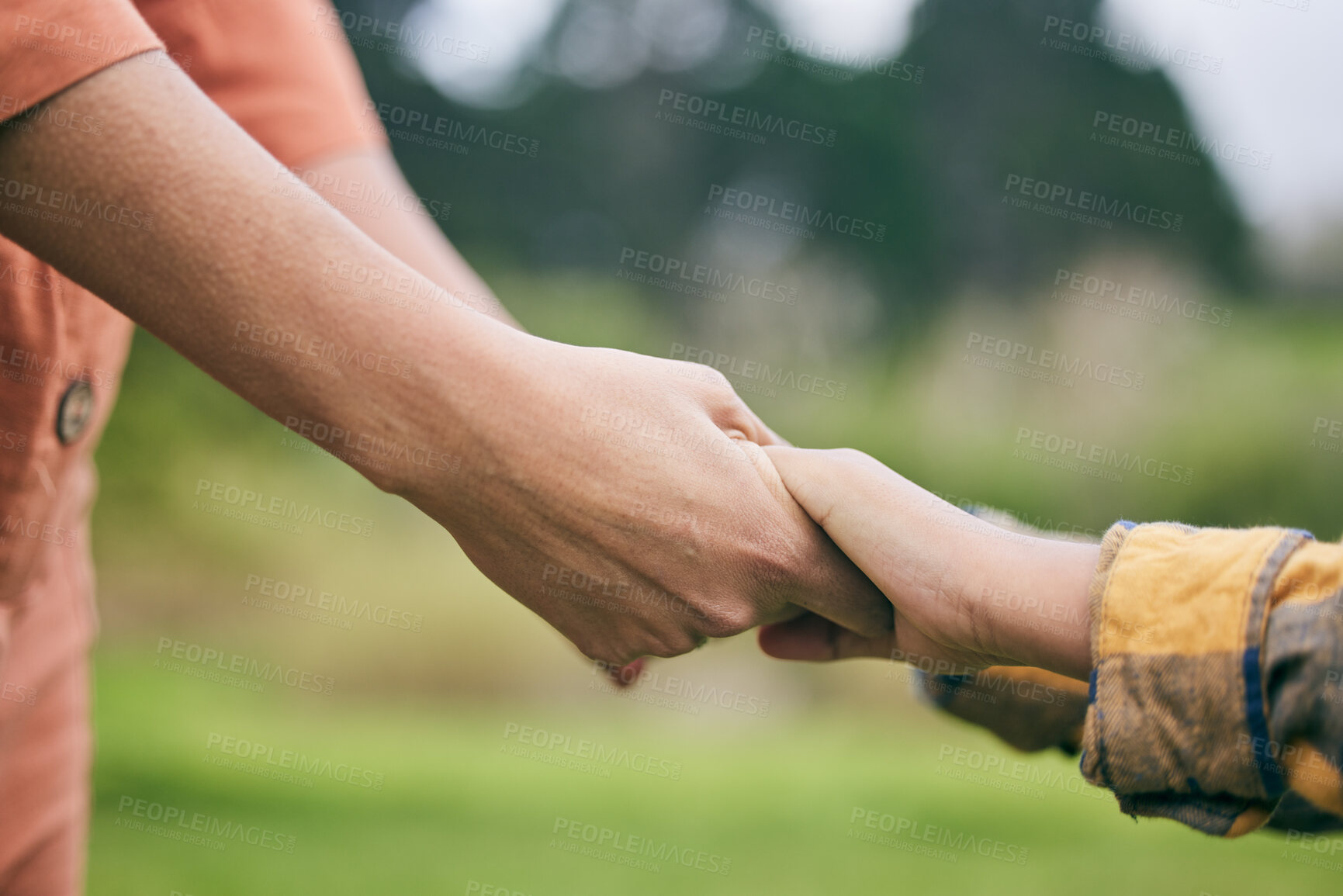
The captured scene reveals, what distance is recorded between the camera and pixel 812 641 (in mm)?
1363

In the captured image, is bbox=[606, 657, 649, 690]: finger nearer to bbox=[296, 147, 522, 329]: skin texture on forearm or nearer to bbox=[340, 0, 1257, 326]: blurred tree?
bbox=[296, 147, 522, 329]: skin texture on forearm

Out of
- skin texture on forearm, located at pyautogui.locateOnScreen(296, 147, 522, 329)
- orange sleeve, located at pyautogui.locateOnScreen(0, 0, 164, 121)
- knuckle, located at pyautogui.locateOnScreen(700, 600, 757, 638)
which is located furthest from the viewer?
Answer: skin texture on forearm, located at pyautogui.locateOnScreen(296, 147, 522, 329)

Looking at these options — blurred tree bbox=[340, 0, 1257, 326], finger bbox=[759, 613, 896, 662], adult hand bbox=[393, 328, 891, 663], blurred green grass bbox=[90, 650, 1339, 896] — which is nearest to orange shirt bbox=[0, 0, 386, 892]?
adult hand bbox=[393, 328, 891, 663]

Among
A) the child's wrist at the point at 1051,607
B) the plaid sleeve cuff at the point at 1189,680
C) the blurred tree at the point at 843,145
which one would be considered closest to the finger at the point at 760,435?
the child's wrist at the point at 1051,607

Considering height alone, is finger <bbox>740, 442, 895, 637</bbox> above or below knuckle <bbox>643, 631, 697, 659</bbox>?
above

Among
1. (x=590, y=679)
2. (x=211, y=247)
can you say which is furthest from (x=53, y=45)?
(x=590, y=679)

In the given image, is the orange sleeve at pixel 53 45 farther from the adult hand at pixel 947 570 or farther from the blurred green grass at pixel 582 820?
the blurred green grass at pixel 582 820

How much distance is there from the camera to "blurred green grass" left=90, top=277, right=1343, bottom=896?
3135 mm

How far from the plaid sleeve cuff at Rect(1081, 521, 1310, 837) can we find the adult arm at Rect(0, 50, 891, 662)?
38 cm

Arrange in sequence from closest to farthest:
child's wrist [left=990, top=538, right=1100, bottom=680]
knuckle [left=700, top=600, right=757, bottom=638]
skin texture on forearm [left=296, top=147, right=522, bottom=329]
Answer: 1. child's wrist [left=990, top=538, right=1100, bottom=680]
2. knuckle [left=700, top=600, right=757, bottom=638]
3. skin texture on forearm [left=296, top=147, right=522, bottom=329]

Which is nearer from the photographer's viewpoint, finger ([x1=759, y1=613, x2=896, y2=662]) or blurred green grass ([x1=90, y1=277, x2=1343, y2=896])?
finger ([x1=759, y1=613, x2=896, y2=662])

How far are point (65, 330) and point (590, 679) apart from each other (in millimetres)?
4964

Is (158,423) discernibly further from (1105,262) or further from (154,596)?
(1105,262)

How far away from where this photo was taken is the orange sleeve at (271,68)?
1298 millimetres
